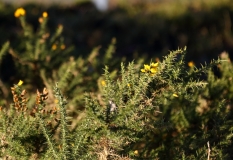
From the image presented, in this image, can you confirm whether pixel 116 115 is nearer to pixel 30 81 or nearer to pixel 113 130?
pixel 113 130

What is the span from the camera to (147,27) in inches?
355

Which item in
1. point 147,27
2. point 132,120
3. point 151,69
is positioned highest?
point 147,27

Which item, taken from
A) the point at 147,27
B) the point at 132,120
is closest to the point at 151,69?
the point at 132,120

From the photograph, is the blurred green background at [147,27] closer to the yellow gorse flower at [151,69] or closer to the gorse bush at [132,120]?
the gorse bush at [132,120]

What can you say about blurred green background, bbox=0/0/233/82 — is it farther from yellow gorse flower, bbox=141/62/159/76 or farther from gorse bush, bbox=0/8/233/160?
yellow gorse flower, bbox=141/62/159/76

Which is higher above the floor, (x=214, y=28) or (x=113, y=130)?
(x=214, y=28)

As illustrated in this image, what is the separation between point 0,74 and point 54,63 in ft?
2.24

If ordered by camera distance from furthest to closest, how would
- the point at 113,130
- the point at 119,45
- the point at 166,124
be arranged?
the point at 119,45 < the point at 166,124 < the point at 113,130

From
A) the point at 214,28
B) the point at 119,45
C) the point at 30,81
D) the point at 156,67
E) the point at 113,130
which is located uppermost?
the point at 214,28

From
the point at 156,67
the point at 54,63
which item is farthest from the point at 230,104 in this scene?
the point at 54,63

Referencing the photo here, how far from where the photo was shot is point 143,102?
2.87 meters

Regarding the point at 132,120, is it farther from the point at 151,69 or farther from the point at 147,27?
the point at 147,27

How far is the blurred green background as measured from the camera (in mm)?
7969

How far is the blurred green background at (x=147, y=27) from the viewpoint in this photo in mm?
7969
